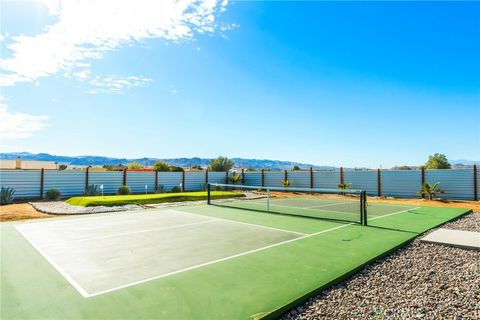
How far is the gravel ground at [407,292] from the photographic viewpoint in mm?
3812

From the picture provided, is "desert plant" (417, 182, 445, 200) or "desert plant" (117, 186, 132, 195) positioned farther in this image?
"desert plant" (117, 186, 132, 195)

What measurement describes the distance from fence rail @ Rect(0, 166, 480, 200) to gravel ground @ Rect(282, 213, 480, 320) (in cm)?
1419

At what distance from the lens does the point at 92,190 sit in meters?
19.8

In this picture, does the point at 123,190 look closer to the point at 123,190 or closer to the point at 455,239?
the point at 123,190

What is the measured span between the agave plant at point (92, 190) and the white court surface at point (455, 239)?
18840 millimetres

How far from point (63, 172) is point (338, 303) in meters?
19.7

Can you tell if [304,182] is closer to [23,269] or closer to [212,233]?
[212,233]

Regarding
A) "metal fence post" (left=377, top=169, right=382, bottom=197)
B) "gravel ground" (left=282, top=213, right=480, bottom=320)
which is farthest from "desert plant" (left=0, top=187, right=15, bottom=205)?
"metal fence post" (left=377, top=169, right=382, bottom=197)

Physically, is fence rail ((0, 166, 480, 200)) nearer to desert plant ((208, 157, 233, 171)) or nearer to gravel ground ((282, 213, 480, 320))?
gravel ground ((282, 213, 480, 320))

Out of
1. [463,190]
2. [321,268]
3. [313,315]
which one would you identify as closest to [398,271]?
[321,268]

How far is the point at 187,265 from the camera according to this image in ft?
17.9

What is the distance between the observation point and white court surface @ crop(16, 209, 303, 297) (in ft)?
16.6

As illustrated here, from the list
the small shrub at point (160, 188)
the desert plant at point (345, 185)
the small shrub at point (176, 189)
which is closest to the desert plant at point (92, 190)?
the small shrub at point (160, 188)

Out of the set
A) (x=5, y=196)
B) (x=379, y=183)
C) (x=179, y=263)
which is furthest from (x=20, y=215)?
(x=379, y=183)
